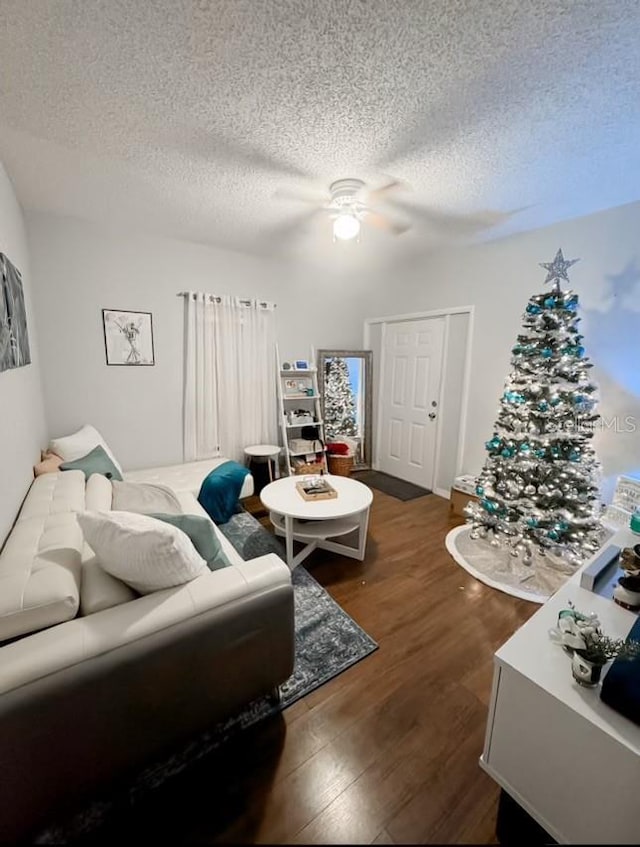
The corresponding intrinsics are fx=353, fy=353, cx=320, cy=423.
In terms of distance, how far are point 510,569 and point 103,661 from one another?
94.2 inches

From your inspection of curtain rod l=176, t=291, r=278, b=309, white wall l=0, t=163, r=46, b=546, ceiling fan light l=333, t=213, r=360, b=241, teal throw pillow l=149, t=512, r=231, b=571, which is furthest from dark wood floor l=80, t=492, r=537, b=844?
curtain rod l=176, t=291, r=278, b=309

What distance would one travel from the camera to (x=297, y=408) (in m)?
4.13

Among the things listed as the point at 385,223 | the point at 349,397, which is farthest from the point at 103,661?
the point at 349,397

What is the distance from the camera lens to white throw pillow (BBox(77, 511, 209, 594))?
3.90 ft

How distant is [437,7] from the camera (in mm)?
1102

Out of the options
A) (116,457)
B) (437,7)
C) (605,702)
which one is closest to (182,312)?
(116,457)

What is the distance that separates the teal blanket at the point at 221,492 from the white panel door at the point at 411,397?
6.66 ft

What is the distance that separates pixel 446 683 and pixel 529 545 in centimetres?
117

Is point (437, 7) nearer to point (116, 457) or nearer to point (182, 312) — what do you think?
point (182, 312)

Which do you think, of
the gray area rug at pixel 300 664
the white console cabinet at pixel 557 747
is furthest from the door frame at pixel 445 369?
the white console cabinet at pixel 557 747

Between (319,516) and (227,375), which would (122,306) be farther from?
(319,516)

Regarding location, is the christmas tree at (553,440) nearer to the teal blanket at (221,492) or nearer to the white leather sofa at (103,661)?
the white leather sofa at (103,661)

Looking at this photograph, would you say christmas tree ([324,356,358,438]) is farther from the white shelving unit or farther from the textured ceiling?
the textured ceiling

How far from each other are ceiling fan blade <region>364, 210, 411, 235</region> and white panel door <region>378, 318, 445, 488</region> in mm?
1066
